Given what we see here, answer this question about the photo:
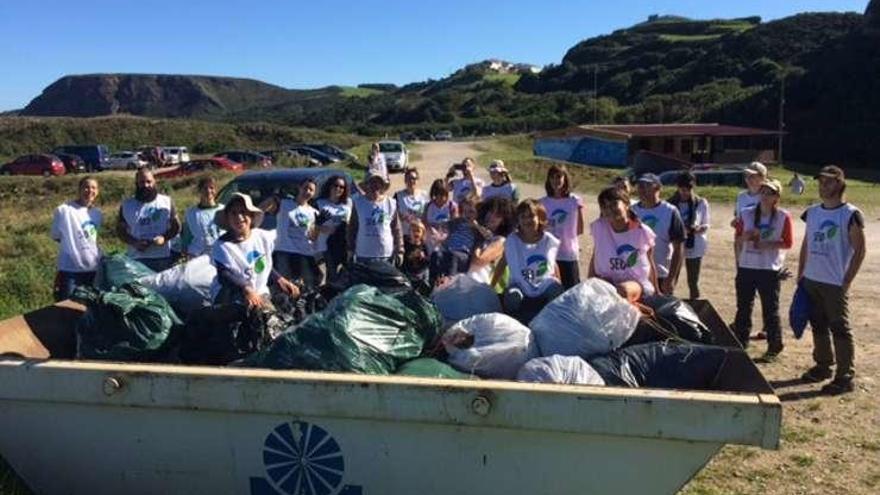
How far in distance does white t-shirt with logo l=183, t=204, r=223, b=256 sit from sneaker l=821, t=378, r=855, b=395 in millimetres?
4713

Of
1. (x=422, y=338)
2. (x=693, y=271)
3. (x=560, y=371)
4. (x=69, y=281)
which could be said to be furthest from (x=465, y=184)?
(x=560, y=371)

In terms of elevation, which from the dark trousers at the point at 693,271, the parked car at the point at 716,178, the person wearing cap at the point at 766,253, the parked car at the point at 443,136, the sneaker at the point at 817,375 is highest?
the person wearing cap at the point at 766,253

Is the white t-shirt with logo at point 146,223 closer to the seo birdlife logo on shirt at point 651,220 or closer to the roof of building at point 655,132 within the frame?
the seo birdlife logo on shirt at point 651,220

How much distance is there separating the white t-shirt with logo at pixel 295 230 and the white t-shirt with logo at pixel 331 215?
0.23 metres

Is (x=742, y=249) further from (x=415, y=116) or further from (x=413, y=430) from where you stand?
(x=415, y=116)

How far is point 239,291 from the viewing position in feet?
14.1

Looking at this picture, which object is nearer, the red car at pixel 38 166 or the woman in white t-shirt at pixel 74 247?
the woman in white t-shirt at pixel 74 247

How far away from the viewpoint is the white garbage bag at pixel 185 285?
447cm

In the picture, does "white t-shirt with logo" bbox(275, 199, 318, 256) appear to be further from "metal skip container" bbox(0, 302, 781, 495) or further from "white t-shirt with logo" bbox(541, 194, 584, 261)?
"metal skip container" bbox(0, 302, 781, 495)

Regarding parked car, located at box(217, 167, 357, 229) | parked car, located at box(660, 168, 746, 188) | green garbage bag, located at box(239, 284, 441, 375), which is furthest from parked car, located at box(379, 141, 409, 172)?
green garbage bag, located at box(239, 284, 441, 375)

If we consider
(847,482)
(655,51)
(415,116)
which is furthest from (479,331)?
(655,51)

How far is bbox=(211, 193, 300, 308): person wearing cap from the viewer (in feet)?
14.2

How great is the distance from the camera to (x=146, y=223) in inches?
244

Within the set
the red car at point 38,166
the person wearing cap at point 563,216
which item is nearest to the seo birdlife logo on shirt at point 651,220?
the person wearing cap at point 563,216
